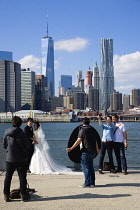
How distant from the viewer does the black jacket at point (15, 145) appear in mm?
5906

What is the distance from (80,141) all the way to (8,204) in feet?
6.58

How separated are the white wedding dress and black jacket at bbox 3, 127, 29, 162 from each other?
8.91 ft

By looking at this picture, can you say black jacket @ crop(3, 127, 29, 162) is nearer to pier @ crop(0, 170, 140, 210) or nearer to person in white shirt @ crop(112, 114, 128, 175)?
pier @ crop(0, 170, 140, 210)

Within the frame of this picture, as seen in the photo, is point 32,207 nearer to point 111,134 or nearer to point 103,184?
point 103,184

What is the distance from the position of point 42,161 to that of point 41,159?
56mm

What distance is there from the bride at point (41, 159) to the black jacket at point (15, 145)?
8.63 feet

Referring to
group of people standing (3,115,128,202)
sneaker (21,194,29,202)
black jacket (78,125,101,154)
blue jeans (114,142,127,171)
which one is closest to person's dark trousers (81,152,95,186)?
group of people standing (3,115,128,202)

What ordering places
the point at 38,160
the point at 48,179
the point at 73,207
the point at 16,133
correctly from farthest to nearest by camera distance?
the point at 38,160, the point at 48,179, the point at 16,133, the point at 73,207

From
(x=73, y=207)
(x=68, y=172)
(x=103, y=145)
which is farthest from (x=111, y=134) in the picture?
(x=73, y=207)

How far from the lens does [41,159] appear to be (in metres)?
8.78

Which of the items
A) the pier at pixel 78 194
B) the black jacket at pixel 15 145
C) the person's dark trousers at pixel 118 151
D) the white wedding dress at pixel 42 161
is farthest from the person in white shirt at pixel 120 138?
the black jacket at pixel 15 145

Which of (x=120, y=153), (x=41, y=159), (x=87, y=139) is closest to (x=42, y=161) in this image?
(x=41, y=159)

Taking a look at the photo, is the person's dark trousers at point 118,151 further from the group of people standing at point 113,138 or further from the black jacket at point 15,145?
the black jacket at point 15,145

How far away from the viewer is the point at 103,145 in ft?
29.2
